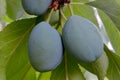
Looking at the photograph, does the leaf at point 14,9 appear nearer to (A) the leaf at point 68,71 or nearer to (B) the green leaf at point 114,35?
(B) the green leaf at point 114,35

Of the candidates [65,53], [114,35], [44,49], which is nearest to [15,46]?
[65,53]

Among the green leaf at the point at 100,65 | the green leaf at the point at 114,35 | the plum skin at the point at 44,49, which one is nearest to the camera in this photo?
the plum skin at the point at 44,49

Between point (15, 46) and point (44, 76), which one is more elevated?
point (15, 46)

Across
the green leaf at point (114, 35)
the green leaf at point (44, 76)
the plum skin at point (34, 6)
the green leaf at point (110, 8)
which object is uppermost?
the plum skin at point (34, 6)

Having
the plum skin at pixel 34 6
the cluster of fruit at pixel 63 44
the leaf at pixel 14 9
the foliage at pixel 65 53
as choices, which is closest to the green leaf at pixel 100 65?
the foliage at pixel 65 53

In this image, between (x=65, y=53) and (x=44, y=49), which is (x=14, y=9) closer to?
(x=65, y=53)

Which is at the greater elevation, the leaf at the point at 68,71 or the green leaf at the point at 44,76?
the leaf at the point at 68,71

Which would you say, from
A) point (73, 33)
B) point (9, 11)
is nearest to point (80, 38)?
point (73, 33)
